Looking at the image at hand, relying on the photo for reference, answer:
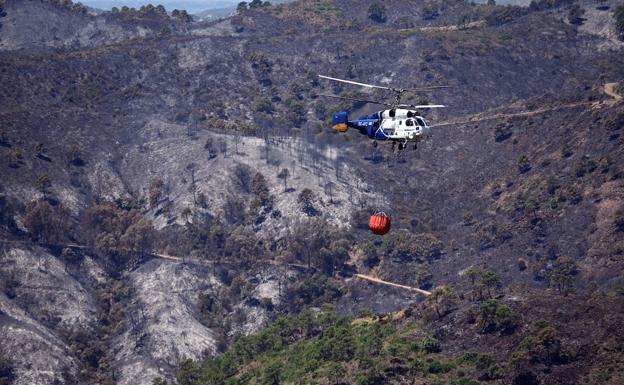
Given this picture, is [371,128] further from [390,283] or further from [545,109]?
[545,109]

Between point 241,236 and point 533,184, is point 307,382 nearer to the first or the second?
point 241,236

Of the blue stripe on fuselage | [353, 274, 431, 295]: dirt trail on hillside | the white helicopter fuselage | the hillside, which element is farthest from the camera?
[353, 274, 431, 295]: dirt trail on hillside

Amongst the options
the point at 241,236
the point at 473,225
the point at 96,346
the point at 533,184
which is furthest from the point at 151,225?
the point at 533,184

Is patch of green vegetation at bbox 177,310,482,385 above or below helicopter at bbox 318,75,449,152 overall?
below

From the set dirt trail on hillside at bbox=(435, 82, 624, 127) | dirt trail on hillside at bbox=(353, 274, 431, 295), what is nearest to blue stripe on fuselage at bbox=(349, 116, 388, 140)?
dirt trail on hillside at bbox=(353, 274, 431, 295)

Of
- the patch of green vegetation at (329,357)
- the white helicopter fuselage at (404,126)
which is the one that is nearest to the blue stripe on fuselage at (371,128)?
the white helicopter fuselage at (404,126)

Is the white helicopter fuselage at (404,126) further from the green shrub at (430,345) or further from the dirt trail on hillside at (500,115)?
the dirt trail on hillside at (500,115)

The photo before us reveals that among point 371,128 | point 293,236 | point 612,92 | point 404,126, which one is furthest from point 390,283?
point 404,126

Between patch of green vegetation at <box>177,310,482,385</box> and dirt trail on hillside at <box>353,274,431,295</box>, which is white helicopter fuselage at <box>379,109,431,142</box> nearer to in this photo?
patch of green vegetation at <box>177,310,482,385</box>
